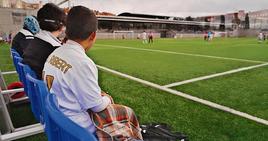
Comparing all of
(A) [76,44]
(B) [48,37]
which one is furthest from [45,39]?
(A) [76,44]

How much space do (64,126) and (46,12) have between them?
6.03ft

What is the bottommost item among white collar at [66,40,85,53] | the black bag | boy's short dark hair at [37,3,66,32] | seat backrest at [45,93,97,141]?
the black bag

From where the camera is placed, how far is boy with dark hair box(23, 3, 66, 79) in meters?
2.40

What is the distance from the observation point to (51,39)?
243cm

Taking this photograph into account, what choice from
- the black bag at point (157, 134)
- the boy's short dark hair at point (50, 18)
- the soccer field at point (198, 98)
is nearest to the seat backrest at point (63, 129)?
the black bag at point (157, 134)

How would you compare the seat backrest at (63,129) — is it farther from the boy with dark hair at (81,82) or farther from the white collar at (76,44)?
the white collar at (76,44)

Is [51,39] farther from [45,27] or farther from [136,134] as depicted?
[136,134]

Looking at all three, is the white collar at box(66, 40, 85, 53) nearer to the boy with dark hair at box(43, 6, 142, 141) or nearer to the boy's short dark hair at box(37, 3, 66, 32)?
the boy with dark hair at box(43, 6, 142, 141)

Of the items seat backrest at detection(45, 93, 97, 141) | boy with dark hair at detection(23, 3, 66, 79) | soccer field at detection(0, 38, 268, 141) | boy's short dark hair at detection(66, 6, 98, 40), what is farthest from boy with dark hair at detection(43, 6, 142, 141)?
soccer field at detection(0, 38, 268, 141)

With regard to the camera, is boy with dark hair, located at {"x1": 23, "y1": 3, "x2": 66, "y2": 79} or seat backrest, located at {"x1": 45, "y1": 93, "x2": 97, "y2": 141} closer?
seat backrest, located at {"x1": 45, "y1": 93, "x2": 97, "y2": 141}

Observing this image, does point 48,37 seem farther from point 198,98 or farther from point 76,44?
point 198,98

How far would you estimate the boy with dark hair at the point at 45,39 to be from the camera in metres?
2.40

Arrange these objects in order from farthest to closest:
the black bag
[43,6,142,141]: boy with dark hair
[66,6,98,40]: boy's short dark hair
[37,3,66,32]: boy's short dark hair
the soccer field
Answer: the soccer field
[37,3,66,32]: boy's short dark hair
the black bag
[66,6,98,40]: boy's short dark hair
[43,6,142,141]: boy with dark hair

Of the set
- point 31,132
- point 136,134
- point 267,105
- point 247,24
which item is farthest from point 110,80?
point 247,24
